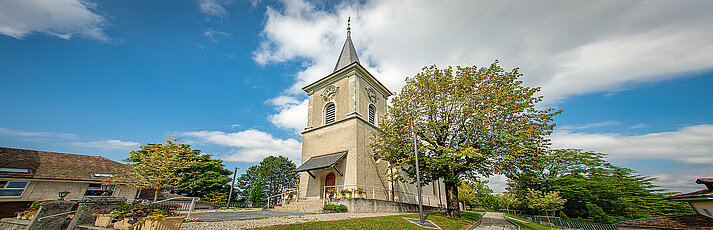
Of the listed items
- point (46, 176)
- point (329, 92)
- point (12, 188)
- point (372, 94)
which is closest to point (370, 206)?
point (372, 94)

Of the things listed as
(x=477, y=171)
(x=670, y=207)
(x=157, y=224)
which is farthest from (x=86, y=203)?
(x=670, y=207)

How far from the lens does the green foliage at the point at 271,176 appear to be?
47.3 m

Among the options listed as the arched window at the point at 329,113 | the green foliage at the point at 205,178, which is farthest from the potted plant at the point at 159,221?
the green foliage at the point at 205,178

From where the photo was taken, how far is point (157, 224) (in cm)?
522

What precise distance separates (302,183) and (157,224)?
1314 cm

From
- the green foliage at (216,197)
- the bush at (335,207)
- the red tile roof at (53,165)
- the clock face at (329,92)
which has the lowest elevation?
the green foliage at (216,197)

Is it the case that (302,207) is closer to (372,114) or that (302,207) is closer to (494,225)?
(372,114)

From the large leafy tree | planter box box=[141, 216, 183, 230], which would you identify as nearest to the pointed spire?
the large leafy tree

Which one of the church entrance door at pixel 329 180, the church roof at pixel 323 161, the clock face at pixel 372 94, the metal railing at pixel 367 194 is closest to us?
the metal railing at pixel 367 194

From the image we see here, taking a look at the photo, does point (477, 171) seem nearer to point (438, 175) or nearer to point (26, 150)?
point (438, 175)

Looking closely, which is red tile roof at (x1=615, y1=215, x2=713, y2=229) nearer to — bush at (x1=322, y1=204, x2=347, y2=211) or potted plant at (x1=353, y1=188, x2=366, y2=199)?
potted plant at (x1=353, y1=188, x2=366, y2=199)

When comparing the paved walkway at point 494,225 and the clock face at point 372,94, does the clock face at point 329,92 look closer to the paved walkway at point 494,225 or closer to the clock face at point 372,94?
the clock face at point 372,94

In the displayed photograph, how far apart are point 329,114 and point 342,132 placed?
2825mm

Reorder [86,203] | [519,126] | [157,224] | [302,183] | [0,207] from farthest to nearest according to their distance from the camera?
1. [302,183]
2. [0,207]
3. [519,126]
4. [86,203]
5. [157,224]
